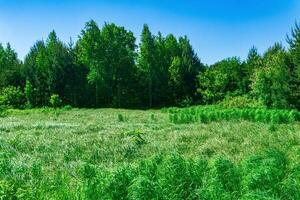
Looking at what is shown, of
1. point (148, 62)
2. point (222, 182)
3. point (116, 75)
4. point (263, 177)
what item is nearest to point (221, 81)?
point (148, 62)

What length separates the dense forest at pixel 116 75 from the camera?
5612 centimetres

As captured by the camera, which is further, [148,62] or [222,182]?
[148,62]

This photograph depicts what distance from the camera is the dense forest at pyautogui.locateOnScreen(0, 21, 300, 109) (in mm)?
56125

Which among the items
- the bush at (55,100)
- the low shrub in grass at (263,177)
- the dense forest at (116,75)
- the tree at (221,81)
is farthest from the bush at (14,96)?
the low shrub in grass at (263,177)

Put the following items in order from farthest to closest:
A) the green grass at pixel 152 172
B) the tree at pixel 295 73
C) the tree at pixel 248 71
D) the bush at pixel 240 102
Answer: the tree at pixel 248 71 → the bush at pixel 240 102 → the tree at pixel 295 73 → the green grass at pixel 152 172

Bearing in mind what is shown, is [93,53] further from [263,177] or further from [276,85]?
[263,177]

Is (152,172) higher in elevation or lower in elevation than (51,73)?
lower

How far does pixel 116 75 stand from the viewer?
192ft

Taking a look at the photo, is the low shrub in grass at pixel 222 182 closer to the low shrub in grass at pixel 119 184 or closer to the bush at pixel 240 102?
the low shrub in grass at pixel 119 184

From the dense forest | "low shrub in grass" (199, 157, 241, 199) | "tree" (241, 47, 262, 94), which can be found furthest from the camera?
the dense forest

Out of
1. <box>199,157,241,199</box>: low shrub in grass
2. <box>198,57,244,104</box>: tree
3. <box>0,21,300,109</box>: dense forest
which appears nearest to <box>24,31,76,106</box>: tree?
<box>0,21,300,109</box>: dense forest

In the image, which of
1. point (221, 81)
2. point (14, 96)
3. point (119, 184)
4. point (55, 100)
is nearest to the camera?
point (119, 184)

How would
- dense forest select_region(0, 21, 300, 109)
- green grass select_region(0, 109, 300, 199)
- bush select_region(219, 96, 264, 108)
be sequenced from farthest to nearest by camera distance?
1. dense forest select_region(0, 21, 300, 109)
2. bush select_region(219, 96, 264, 108)
3. green grass select_region(0, 109, 300, 199)

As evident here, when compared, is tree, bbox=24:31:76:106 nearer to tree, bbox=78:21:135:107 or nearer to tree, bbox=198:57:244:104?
tree, bbox=78:21:135:107
